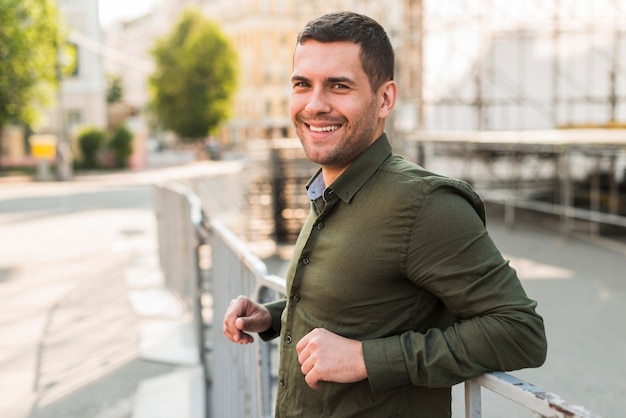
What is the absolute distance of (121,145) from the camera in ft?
Result: 129

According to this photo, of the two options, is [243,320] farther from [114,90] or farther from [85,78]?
[114,90]

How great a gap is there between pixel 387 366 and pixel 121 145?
38848 millimetres

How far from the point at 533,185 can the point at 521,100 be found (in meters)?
4.42

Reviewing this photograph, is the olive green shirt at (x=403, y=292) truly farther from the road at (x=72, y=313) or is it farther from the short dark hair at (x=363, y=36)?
the road at (x=72, y=313)

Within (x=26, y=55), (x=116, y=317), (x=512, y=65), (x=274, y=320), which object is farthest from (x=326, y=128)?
(x=26, y=55)

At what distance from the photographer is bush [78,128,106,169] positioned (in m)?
37.4

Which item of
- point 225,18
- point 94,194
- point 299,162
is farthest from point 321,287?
point 225,18

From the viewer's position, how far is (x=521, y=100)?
2358 centimetres

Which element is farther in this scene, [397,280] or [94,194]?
[94,194]

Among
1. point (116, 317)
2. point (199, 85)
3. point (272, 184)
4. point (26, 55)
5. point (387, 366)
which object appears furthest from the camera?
point (199, 85)

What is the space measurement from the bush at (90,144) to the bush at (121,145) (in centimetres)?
134

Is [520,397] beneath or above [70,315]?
above

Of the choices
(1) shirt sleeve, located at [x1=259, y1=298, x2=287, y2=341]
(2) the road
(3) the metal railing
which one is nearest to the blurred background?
(2) the road

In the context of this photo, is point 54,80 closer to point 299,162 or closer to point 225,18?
point 299,162
